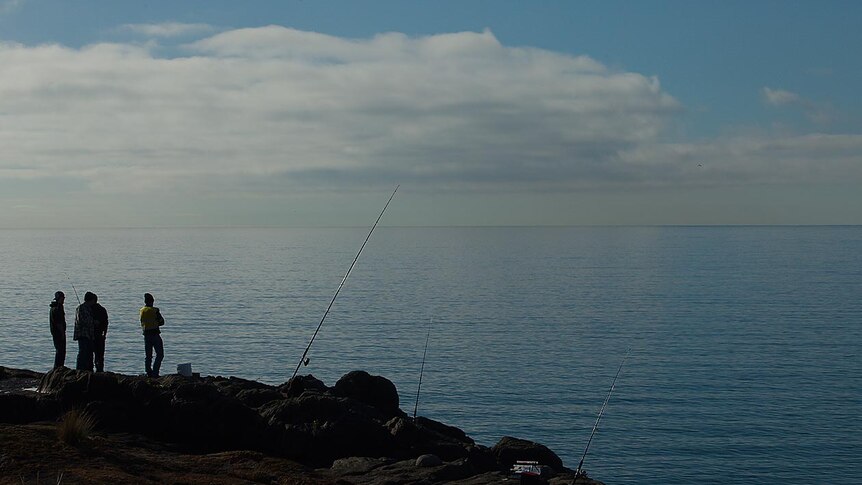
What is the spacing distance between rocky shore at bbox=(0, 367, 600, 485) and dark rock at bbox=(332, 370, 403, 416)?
2131 mm

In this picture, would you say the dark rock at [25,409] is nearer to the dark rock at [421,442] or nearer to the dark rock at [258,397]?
the dark rock at [258,397]

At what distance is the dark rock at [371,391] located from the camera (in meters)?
18.5

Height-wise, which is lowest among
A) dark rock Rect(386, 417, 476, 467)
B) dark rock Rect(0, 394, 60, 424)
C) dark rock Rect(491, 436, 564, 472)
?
dark rock Rect(491, 436, 564, 472)

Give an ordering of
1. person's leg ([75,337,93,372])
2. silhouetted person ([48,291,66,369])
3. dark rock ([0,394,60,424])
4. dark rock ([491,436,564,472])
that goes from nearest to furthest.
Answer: dark rock ([0,394,60,424])
dark rock ([491,436,564,472])
person's leg ([75,337,93,372])
silhouetted person ([48,291,66,369])

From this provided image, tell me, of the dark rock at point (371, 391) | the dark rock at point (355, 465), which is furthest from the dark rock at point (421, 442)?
the dark rock at point (371, 391)

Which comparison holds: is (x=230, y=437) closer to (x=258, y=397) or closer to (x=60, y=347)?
(x=258, y=397)

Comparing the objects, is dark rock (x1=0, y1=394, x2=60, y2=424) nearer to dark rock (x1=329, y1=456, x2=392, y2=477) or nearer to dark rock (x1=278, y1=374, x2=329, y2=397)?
dark rock (x1=278, y1=374, x2=329, y2=397)

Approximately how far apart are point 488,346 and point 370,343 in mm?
5781

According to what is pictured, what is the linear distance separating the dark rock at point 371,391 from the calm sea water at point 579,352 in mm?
6586

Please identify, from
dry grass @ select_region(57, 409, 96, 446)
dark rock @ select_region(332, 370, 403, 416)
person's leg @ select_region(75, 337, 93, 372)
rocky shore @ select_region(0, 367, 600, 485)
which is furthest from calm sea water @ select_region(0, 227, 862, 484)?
dry grass @ select_region(57, 409, 96, 446)

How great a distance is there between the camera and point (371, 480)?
1270 centimetres

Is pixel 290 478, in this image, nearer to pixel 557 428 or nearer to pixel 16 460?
pixel 16 460

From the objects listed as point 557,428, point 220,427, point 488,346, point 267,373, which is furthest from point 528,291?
point 220,427

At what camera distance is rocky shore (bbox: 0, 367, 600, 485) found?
38.5 ft
